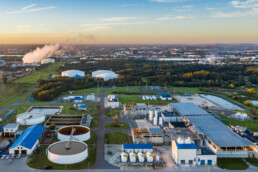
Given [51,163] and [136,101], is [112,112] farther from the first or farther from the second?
[51,163]

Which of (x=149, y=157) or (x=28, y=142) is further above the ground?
(x=28, y=142)

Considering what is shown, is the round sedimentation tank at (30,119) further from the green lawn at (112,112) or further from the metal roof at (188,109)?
the metal roof at (188,109)

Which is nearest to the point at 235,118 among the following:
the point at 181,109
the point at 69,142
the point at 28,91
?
the point at 181,109

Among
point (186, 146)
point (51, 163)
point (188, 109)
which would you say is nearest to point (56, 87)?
point (188, 109)

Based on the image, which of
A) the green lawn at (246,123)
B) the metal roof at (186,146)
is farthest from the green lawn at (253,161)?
the green lawn at (246,123)

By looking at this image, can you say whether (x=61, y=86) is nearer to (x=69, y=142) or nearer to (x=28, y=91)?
(x=28, y=91)
